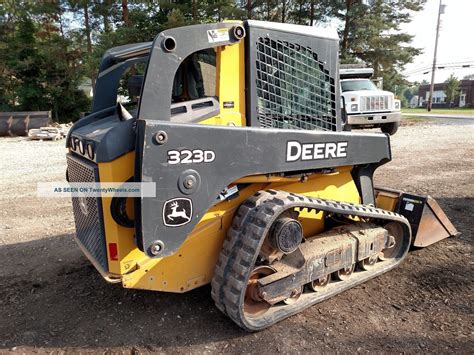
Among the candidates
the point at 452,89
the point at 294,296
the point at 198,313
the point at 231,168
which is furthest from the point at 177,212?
the point at 452,89

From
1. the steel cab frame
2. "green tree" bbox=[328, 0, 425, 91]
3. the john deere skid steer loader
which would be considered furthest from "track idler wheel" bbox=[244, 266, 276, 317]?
"green tree" bbox=[328, 0, 425, 91]

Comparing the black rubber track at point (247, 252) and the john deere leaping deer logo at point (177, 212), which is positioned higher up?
the john deere leaping deer logo at point (177, 212)

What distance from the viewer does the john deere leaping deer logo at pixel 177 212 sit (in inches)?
99.4

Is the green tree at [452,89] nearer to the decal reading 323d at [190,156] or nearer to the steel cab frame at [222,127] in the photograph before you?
the steel cab frame at [222,127]

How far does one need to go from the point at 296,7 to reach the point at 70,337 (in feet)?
82.0

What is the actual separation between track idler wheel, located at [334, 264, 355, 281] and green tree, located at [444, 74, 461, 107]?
68.5 m

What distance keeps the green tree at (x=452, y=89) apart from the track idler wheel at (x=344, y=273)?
6845cm

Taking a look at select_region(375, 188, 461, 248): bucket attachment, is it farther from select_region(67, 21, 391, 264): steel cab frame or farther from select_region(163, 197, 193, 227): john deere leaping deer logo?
select_region(163, 197, 193, 227): john deere leaping deer logo

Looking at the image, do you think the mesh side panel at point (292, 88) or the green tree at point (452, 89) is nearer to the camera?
the mesh side panel at point (292, 88)

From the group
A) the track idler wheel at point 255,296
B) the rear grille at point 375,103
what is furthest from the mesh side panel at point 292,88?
the rear grille at point 375,103

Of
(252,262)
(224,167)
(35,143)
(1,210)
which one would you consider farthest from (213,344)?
(35,143)

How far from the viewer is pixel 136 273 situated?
279 centimetres

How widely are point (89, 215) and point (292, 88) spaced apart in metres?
1.95

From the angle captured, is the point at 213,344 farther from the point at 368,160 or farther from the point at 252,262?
the point at 368,160
